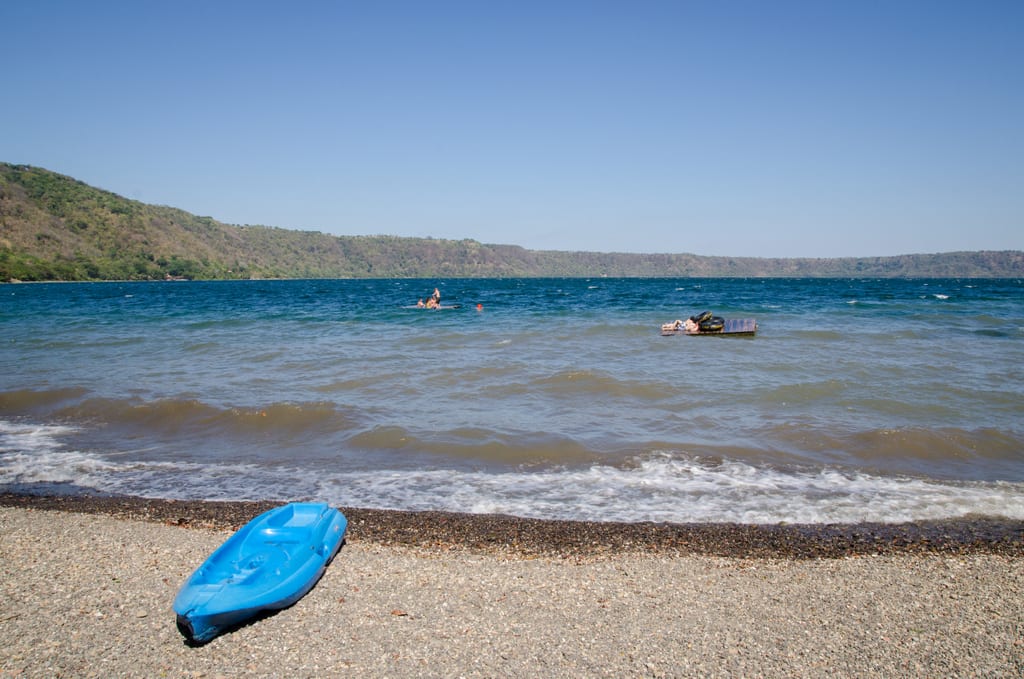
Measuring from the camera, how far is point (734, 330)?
2405 cm

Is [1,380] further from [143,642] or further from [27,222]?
[27,222]

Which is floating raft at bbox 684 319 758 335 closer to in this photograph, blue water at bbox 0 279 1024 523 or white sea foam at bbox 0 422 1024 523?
blue water at bbox 0 279 1024 523

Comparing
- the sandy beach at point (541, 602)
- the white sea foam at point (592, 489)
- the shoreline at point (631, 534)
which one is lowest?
the white sea foam at point (592, 489)

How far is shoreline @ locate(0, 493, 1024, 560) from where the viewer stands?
5906mm

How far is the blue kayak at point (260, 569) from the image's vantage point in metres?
4.30

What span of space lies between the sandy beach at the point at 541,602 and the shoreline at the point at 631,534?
28 millimetres

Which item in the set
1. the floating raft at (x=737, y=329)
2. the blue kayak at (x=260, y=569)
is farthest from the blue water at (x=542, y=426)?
the floating raft at (x=737, y=329)

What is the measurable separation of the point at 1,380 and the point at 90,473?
9.51 m

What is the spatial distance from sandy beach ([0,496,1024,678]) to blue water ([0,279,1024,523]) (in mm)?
845

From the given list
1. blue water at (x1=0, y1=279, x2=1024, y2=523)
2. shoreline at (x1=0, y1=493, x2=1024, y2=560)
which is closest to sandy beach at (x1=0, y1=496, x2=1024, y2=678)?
shoreline at (x1=0, y1=493, x2=1024, y2=560)

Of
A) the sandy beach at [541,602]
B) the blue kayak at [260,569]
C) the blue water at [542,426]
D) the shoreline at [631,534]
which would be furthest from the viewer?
the blue water at [542,426]

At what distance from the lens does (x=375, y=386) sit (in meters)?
14.2

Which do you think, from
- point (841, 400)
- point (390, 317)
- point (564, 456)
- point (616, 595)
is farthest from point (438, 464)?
point (390, 317)

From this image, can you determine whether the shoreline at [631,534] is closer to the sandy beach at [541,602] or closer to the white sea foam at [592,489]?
the sandy beach at [541,602]
